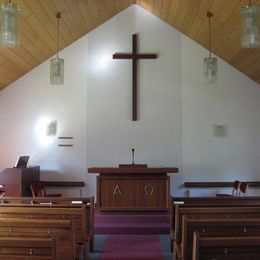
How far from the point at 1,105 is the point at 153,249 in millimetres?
4171

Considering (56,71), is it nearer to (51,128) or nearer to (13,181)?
(51,128)

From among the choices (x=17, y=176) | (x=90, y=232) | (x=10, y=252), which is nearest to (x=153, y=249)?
(x=90, y=232)

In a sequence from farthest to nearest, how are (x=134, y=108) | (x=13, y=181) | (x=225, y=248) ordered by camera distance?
(x=134, y=108) < (x=13, y=181) < (x=225, y=248)

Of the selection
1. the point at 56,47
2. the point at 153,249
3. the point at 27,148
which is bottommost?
the point at 153,249

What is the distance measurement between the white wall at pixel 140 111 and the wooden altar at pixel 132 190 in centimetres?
143

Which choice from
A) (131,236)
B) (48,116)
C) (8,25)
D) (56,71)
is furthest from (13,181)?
(8,25)

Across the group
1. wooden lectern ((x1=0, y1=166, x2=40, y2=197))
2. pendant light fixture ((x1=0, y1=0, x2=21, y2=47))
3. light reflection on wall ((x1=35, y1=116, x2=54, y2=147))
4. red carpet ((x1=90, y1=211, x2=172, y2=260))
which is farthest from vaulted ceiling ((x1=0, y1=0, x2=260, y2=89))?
red carpet ((x1=90, y1=211, x2=172, y2=260))

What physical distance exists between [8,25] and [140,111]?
12.1 ft

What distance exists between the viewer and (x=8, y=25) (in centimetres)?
337

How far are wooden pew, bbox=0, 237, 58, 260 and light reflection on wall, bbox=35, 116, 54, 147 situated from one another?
4472 millimetres

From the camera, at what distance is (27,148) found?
672cm

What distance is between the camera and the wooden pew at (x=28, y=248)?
2191 millimetres

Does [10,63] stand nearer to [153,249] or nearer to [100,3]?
[100,3]

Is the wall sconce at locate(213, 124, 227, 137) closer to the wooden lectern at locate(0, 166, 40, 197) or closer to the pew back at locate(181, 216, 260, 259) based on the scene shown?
the wooden lectern at locate(0, 166, 40, 197)
